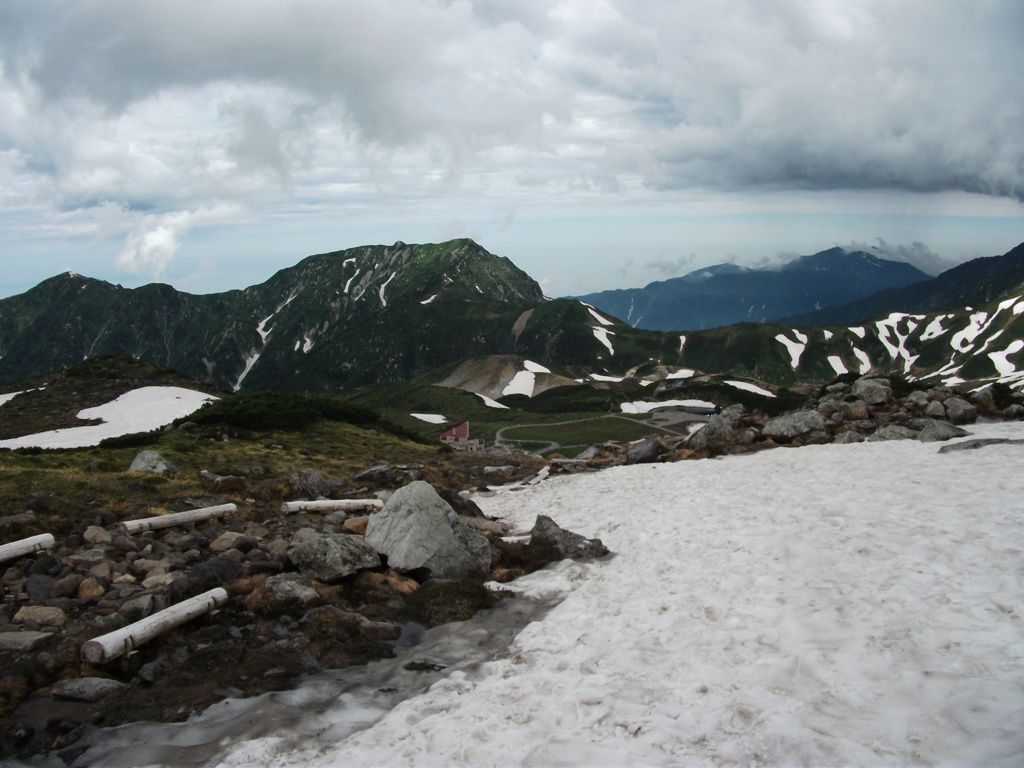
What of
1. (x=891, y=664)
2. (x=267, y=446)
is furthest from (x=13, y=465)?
(x=891, y=664)

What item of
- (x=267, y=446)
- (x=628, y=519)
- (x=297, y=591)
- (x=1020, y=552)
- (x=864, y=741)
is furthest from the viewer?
(x=267, y=446)

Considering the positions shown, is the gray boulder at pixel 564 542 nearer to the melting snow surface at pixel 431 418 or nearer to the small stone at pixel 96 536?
the small stone at pixel 96 536

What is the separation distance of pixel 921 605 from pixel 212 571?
14145 millimetres

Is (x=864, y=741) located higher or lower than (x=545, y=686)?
higher

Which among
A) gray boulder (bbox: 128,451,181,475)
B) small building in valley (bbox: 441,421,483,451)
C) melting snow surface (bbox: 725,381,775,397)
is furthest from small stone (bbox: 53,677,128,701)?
melting snow surface (bbox: 725,381,775,397)

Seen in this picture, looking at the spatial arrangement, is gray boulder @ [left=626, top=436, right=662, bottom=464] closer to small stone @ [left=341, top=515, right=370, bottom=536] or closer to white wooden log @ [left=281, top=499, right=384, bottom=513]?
white wooden log @ [left=281, top=499, right=384, bottom=513]

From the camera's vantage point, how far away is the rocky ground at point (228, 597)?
29.3 ft

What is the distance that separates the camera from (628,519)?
18.9 m

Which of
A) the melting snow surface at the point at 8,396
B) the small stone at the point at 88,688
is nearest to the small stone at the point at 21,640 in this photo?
the small stone at the point at 88,688

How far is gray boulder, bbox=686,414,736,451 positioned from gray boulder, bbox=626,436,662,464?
170 centimetres

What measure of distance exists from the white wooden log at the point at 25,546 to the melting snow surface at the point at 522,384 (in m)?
169

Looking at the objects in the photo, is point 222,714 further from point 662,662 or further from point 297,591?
point 662,662

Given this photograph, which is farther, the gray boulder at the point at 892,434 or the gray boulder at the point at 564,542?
the gray boulder at the point at 892,434

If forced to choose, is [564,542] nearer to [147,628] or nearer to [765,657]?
[765,657]
